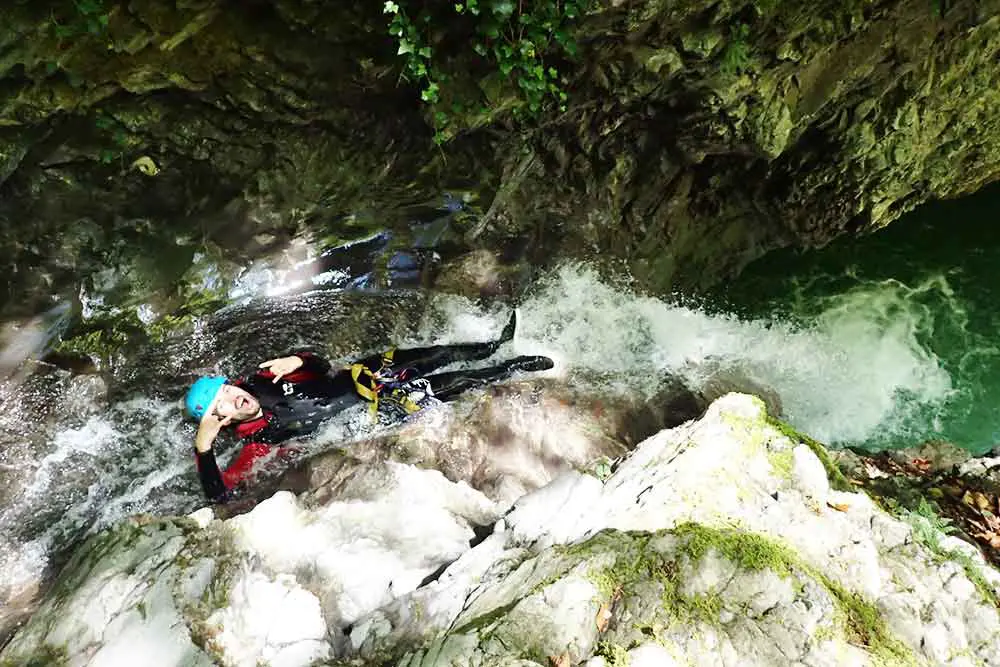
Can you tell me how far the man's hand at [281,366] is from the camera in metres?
4.89

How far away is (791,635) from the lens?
273 cm

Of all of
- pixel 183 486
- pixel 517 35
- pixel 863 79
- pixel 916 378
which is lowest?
pixel 916 378

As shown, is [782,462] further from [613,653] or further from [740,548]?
[613,653]

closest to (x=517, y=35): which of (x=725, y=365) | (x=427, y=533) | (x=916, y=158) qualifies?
(x=427, y=533)

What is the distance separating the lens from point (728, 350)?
24.0 ft

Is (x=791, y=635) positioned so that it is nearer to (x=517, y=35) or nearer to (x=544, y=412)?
(x=544, y=412)

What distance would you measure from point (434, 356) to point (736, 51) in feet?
12.7

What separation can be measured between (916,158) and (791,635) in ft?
24.3

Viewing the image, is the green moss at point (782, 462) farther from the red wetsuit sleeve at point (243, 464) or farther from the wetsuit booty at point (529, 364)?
the red wetsuit sleeve at point (243, 464)

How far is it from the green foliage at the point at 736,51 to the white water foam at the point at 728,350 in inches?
104

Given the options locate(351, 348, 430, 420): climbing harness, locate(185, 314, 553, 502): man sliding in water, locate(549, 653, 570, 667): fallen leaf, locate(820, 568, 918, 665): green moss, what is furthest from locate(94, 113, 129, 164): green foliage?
locate(820, 568, 918, 665): green moss

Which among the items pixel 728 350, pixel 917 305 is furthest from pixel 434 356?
pixel 917 305

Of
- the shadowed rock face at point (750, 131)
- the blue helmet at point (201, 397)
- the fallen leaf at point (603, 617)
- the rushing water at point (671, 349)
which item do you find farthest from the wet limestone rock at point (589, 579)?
the shadowed rock face at point (750, 131)

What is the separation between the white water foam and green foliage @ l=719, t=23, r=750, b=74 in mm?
2651
